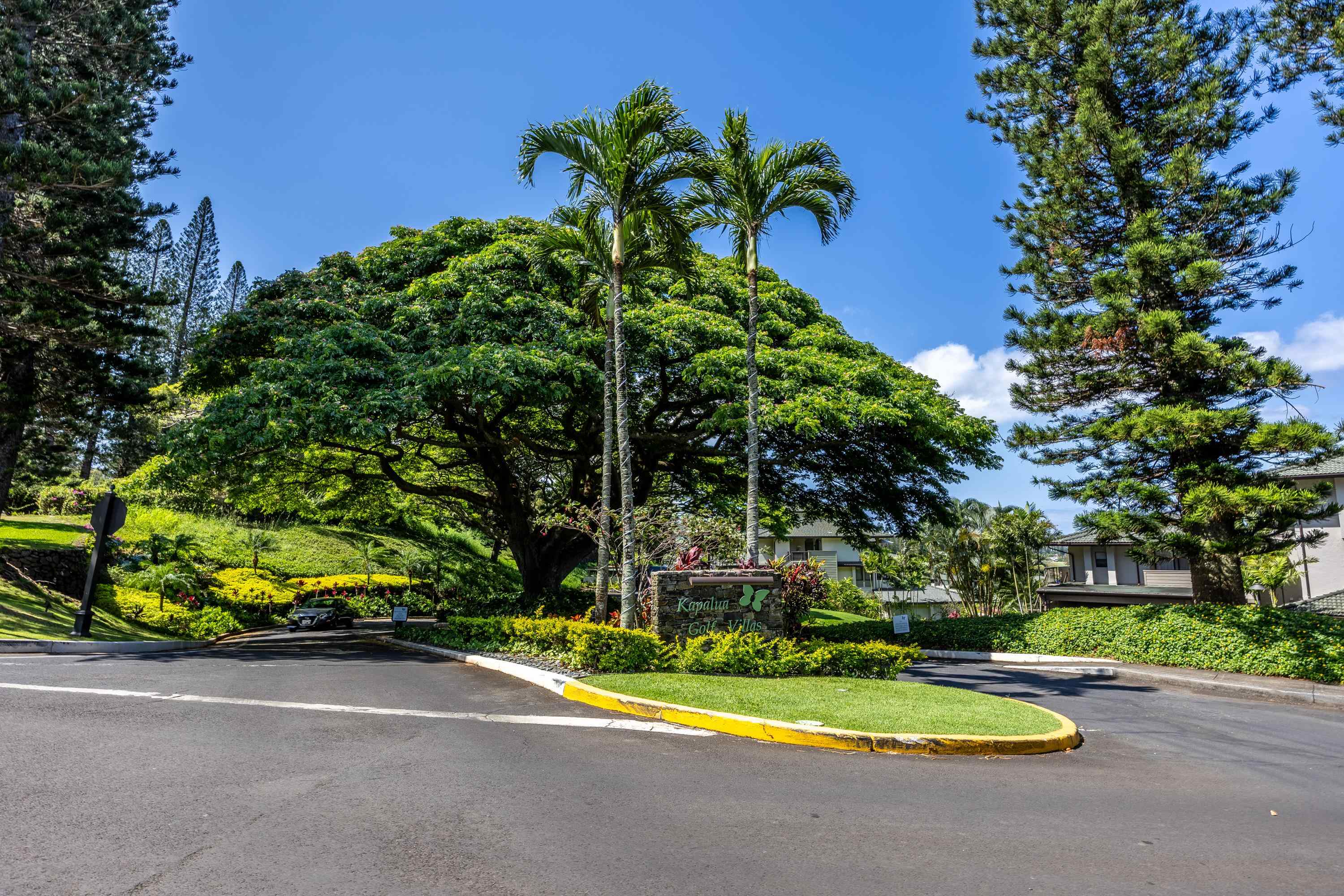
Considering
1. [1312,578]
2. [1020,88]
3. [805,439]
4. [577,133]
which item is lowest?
[1312,578]

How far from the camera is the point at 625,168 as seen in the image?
13.4 metres

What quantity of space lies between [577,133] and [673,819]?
11835 mm

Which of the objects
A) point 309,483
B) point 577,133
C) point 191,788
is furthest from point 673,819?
point 309,483

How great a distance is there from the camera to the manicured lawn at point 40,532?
1938cm

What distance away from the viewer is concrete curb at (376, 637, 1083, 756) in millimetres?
7074

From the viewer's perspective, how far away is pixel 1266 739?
28.3ft

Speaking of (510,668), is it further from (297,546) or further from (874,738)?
(297,546)

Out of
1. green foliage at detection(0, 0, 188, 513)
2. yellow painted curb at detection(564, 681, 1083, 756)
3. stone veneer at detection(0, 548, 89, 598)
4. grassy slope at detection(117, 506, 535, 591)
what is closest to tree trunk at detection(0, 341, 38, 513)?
green foliage at detection(0, 0, 188, 513)

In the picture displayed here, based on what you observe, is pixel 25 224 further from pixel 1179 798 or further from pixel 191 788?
pixel 1179 798

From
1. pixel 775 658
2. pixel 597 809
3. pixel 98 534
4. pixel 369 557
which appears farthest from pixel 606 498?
pixel 369 557

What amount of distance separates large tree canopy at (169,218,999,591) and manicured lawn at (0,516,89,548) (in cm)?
522

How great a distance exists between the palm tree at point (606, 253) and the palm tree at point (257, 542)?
21.2m

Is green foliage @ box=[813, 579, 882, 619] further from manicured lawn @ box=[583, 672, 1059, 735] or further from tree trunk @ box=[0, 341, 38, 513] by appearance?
tree trunk @ box=[0, 341, 38, 513]

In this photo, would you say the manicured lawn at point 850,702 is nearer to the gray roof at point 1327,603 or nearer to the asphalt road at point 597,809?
the asphalt road at point 597,809
